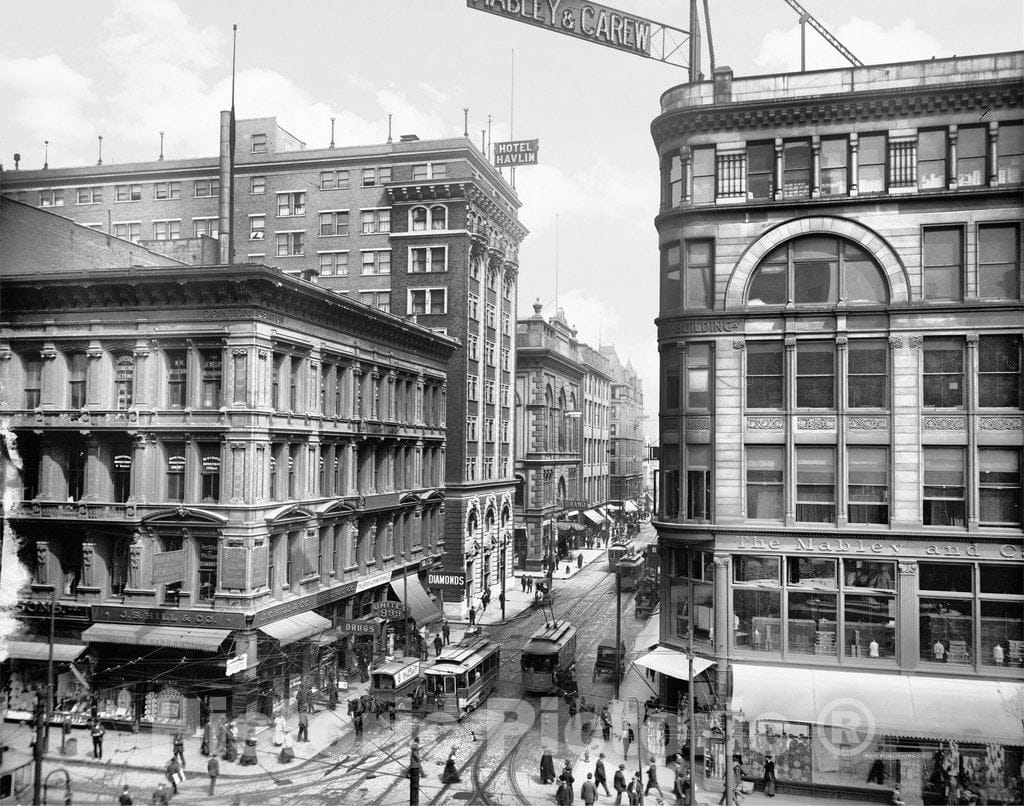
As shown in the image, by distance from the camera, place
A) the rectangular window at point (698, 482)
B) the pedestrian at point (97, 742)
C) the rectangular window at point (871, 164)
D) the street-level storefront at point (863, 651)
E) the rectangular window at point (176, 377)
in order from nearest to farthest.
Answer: the street-level storefront at point (863, 651) → the pedestrian at point (97, 742) → the rectangular window at point (871, 164) → the rectangular window at point (698, 482) → the rectangular window at point (176, 377)

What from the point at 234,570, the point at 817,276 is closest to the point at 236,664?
the point at 234,570

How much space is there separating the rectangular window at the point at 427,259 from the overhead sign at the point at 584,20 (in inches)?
1164

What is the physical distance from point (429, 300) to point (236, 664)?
3297 centimetres

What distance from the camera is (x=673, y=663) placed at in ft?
96.7

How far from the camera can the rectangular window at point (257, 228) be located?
193 ft

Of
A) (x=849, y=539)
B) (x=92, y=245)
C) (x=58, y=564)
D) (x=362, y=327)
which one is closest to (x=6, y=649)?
(x=58, y=564)

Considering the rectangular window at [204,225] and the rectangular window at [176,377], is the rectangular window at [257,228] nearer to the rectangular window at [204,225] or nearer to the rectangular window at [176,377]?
the rectangular window at [204,225]

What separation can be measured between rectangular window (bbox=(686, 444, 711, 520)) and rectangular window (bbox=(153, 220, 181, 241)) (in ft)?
142

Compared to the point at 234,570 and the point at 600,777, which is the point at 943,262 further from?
the point at 234,570

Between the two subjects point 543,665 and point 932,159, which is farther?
point 543,665

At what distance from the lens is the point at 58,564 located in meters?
32.8

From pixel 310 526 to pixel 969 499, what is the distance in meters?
26.6

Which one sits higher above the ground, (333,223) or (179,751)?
(333,223)

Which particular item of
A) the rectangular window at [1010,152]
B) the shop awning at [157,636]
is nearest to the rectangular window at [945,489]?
the rectangular window at [1010,152]
